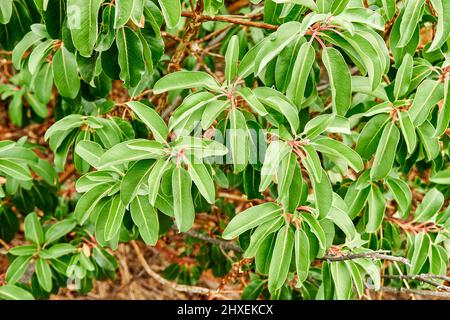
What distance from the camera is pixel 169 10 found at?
1.21 m

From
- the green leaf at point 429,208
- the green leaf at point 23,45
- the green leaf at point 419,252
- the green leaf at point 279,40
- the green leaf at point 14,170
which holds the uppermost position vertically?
the green leaf at point 279,40

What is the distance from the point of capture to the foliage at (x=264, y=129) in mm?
1196

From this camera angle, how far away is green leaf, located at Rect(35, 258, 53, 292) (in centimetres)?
179

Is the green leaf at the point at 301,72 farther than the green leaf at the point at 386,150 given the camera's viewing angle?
No

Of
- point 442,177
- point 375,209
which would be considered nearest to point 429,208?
point 442,177

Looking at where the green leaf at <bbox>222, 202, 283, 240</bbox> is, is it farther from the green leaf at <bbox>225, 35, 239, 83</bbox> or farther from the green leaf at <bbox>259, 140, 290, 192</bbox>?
the green leaf at <bbox>225, 35, 239, 83</bbox>

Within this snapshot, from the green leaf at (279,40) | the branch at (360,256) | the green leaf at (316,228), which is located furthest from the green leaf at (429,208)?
the green leaf at (279,40)

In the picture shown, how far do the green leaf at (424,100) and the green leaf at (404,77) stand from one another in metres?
0.04

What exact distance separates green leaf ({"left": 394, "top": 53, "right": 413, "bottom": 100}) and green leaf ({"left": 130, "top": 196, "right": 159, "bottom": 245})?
0.68 metres

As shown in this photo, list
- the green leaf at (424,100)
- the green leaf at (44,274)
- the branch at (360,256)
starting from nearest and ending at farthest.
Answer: the branch at (360,256)
the green leaf at (424,100)
the green leaf at (44,274)

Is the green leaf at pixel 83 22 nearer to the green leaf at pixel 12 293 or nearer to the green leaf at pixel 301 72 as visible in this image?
the green leaf at pixel 301 72

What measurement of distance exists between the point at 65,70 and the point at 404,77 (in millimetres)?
906

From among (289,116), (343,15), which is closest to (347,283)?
(289,116)

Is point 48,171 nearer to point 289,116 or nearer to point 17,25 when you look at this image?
point 17,25
